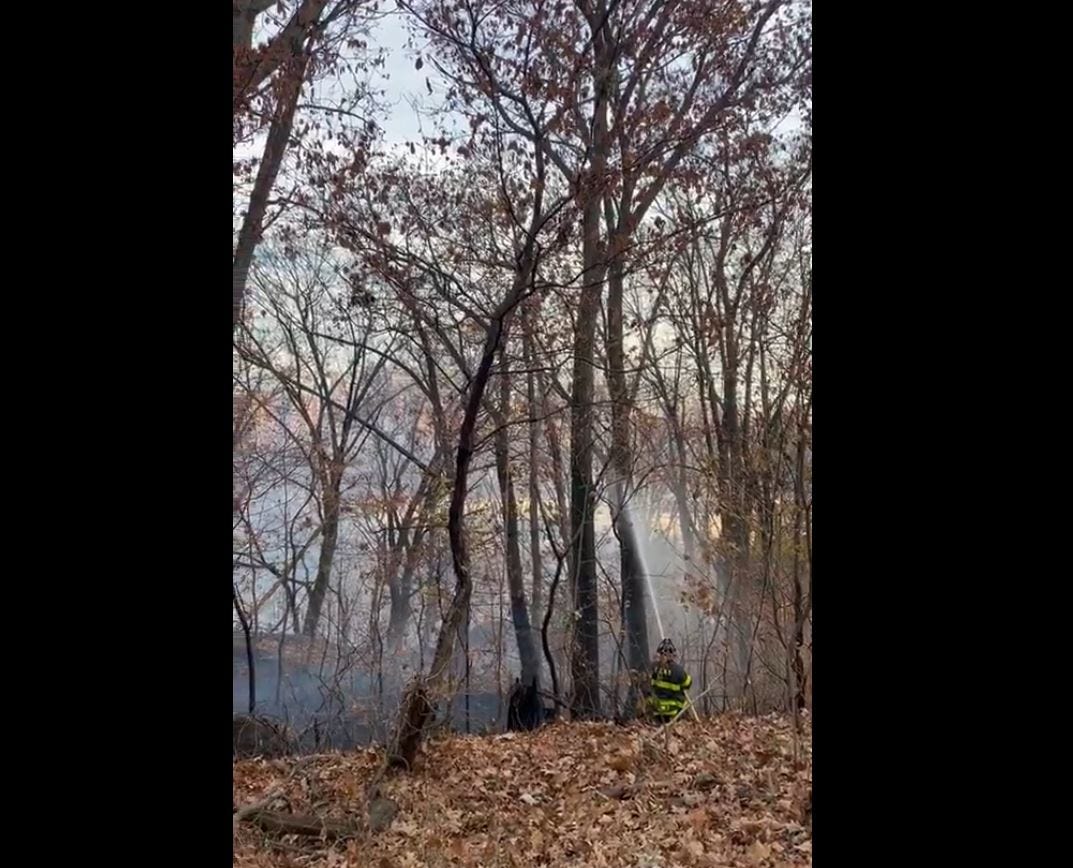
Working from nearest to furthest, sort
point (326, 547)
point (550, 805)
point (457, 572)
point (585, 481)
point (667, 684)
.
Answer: point (550, 805)
point (457, 572)
point (326, 547)
point (667, 684)
point (585, 481)

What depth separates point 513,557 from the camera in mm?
4484

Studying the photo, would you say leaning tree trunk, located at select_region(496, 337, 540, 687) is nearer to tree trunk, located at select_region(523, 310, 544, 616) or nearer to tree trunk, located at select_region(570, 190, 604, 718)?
tree trunk, located at select_region(523, 310, 544, 616)

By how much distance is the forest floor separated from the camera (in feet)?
10.3

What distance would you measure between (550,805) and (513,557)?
4.26 feet

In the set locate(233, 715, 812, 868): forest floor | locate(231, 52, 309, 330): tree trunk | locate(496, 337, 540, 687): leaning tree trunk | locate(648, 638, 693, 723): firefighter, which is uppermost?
locate(231, 52, 309, 330): tree trunk

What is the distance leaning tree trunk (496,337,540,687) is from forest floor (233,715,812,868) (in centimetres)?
60

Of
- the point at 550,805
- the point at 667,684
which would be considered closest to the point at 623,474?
the point at 667,684

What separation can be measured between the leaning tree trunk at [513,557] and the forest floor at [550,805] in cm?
60

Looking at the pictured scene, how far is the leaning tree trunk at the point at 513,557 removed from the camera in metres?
4.41

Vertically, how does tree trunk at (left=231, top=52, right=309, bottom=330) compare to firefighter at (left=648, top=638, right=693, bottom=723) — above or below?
above

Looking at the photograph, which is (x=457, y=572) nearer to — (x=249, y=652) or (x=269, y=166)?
(x=249, y=652)

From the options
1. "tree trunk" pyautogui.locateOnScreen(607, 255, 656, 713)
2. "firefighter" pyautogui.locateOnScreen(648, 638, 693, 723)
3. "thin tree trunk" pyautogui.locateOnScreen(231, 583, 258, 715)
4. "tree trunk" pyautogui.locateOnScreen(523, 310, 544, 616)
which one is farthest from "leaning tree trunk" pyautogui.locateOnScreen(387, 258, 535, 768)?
"firefighter" pyautogui.locateOnScreen(648, 638, 693, 723)

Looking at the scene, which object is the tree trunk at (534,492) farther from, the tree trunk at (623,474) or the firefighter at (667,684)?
the firefighter at (667,684)
